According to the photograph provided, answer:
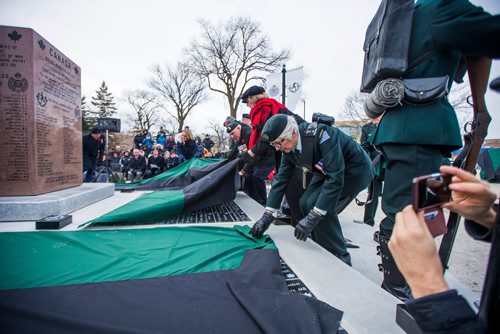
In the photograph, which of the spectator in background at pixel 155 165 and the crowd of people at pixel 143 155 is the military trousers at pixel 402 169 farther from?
the spectator in background at pixel 155 165

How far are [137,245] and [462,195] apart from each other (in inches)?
77.2

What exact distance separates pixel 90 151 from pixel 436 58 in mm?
7221

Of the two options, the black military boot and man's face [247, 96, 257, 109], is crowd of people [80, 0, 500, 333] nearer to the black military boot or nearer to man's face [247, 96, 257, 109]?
the black military boot

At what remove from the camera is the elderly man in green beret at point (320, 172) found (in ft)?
6.09

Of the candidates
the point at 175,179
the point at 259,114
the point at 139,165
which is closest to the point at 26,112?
the point at 175,179

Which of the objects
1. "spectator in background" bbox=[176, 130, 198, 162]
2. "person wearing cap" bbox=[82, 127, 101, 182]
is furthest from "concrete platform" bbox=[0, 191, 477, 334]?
"spectator in background" bbox=[176, 130, 198, 162]

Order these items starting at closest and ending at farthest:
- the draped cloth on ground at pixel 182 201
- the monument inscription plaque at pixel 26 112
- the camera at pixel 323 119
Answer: the camera at pixel 323 119
the draped cloth on ground at pixel 182 201
the monument inscription plaque at pixel 26 112

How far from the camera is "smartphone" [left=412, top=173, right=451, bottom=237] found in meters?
0.53

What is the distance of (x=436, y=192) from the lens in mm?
568

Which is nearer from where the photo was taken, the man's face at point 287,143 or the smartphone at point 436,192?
the smartphone at point 436,192

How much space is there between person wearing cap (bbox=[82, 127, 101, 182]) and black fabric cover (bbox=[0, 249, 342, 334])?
6.05 metres

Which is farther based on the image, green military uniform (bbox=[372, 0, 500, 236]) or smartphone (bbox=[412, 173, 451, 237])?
green military uniform (bbox=[372, 0, 500, 236])

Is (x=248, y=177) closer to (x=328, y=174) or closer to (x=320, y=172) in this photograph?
(x=320, y=172)

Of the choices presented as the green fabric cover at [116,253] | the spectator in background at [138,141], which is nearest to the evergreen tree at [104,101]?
the spectator in background at [138,141]
